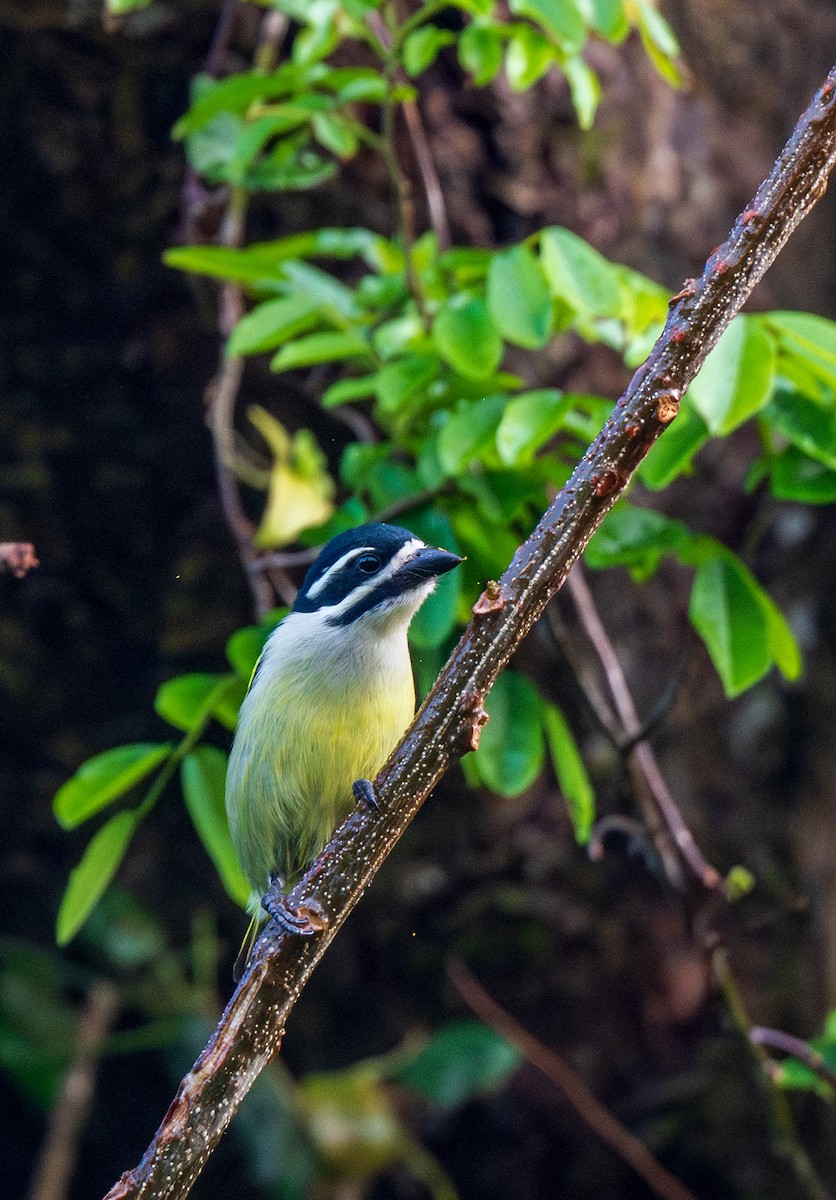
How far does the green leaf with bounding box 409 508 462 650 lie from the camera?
207 cm

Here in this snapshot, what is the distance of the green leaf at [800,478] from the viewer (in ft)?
6.31

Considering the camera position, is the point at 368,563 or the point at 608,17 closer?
the point at 368,563

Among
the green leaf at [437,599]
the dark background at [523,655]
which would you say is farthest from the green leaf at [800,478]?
the dark background at [523,655]

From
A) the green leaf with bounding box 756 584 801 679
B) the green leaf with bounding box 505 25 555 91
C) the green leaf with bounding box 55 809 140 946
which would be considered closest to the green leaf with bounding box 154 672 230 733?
the green leaf with bounding box 55 809 140 946

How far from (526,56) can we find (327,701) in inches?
47.9

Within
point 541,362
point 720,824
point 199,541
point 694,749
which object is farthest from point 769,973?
point 199,541

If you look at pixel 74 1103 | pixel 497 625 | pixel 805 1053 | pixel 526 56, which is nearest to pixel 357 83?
pixel 526 56

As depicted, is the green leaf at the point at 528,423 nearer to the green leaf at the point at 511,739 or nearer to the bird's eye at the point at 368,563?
the bird's eye at the point at 368,563

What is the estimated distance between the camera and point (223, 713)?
2215 millimetres

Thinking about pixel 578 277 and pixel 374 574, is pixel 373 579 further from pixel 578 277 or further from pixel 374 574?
pixel 578 277

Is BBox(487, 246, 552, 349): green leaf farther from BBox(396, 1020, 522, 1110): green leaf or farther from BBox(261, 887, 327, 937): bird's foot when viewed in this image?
BBox(396, 1020, 522, 1110): green leaf

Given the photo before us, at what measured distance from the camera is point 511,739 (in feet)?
7.02

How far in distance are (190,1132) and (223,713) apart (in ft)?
3.46

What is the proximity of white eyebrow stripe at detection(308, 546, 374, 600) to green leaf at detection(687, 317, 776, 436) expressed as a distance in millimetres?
565
